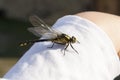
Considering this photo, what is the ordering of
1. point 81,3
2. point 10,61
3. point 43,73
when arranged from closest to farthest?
1. point 43,73
2. point 10,61
3. point 81,3

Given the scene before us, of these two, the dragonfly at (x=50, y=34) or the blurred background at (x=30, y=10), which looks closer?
the dragonfly at (x=50, y=34)

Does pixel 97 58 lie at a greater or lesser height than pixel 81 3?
greater

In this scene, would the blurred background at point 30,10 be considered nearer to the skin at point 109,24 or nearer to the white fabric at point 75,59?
the skin at point 109,24

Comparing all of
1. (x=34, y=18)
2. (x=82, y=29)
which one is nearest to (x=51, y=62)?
(x=82, y=29)

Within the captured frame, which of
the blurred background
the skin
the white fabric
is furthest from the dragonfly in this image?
the blurred background

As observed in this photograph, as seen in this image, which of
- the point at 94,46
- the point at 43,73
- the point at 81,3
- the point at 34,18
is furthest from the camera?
the point at 81,3

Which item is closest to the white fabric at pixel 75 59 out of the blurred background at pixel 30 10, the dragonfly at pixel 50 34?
the dragonfly at pixel 50 34

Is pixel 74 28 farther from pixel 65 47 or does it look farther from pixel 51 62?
pixel 51 62

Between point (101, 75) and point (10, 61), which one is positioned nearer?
point (101, 75)
